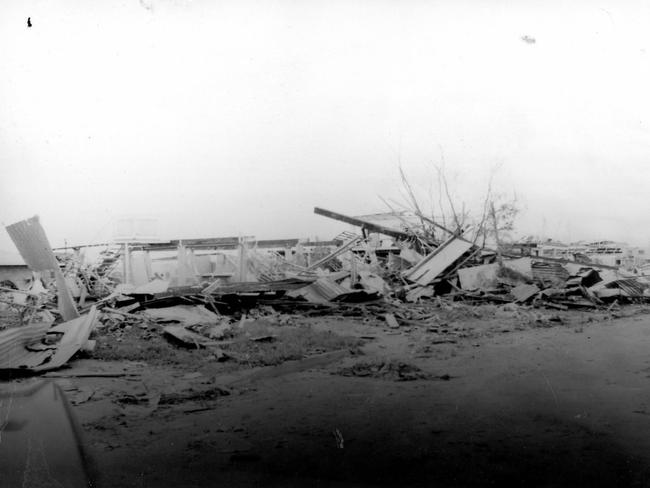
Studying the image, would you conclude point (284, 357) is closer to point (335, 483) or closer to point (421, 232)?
point (335, 483)

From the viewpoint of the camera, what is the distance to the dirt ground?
3492 mm

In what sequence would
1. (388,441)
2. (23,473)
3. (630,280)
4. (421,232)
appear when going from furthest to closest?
(421,232) < (630,280) < (388,441) < (23,473)

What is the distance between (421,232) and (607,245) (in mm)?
26501

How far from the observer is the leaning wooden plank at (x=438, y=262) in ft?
53.0

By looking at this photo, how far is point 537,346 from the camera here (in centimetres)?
852

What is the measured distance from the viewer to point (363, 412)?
4.82 metres

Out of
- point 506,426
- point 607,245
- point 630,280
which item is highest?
point 506,426

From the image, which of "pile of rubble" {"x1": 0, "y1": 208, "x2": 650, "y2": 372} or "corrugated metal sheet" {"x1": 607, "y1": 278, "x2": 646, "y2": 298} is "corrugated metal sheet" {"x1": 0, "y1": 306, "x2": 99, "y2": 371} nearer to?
"pile of rubble" {"x1": 0, "y1": 208, "x2": 650, "y2": 372}

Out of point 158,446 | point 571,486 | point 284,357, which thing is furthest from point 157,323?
point 571,486

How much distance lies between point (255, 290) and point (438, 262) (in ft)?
22.9

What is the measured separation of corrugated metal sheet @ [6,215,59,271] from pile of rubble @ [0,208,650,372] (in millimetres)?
16

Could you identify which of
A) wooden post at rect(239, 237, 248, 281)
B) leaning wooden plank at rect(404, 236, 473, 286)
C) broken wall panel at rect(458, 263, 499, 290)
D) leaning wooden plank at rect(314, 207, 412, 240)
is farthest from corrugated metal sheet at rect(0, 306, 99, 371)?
leaning wooden plank at rect(314, 207, 412, 240)

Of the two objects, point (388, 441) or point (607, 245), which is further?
point (607, 245)

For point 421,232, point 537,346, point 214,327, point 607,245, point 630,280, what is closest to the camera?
point 537,346
